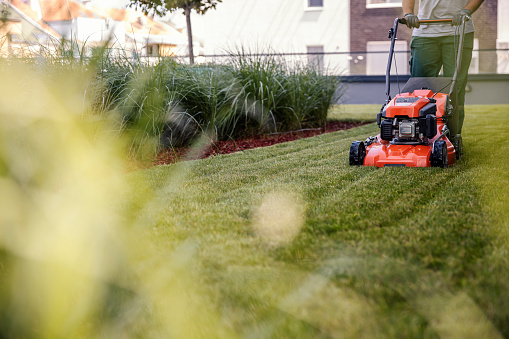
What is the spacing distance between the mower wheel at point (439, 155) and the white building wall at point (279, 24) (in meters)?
12.1

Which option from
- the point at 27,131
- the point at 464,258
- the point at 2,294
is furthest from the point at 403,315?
the point at 27,131

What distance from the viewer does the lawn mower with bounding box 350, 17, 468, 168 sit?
3.12 meters

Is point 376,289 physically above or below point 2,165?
below

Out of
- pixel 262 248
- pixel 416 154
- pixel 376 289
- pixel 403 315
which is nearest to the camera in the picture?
pixel 403 315

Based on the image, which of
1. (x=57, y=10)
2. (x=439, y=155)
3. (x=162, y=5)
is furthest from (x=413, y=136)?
(x=162, y=5)

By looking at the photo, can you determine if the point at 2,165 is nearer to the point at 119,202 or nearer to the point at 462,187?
the point at 119,202

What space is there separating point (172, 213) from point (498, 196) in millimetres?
1536

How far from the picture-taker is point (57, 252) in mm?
1796

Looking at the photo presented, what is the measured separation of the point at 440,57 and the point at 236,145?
6.24 feet

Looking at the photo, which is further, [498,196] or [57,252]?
[498,196]

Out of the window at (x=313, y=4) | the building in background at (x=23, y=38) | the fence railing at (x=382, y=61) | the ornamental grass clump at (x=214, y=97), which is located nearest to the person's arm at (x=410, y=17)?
the ornamental grass clump at (x=214, y=97)

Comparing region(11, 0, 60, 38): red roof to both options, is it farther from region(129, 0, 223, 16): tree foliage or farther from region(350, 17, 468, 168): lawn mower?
region(129, 0, 223, 16): tree foliage

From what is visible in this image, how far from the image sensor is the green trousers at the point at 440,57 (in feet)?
12.4

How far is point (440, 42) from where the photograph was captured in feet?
12.6
